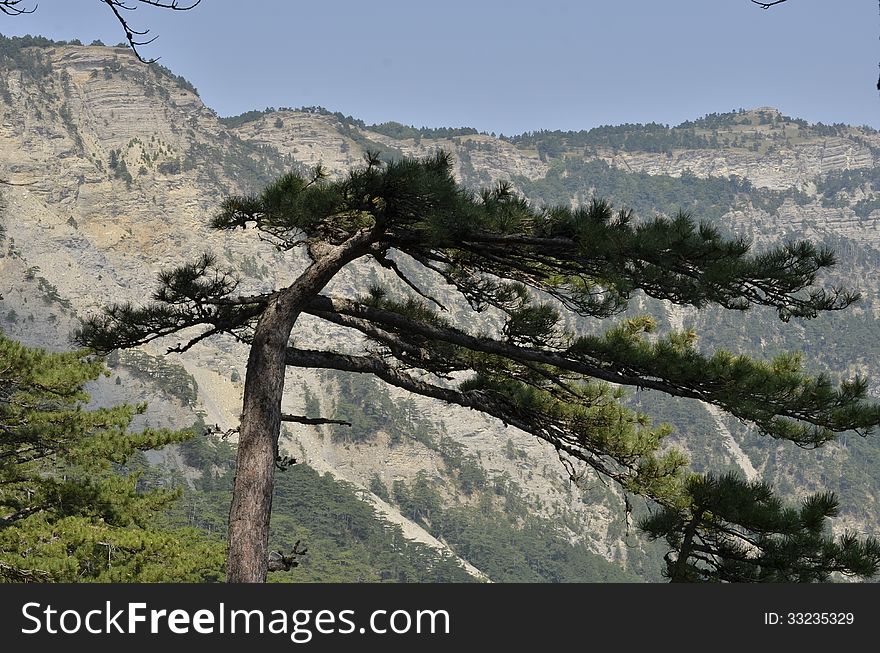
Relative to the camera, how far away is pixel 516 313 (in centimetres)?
707

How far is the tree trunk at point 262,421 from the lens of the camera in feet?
21.3

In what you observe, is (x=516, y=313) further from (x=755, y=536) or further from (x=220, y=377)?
(x=220, y=377)

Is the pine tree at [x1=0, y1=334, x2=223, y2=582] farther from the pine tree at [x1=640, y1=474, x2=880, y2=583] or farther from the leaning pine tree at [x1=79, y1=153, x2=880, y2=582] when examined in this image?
the pine tree at [x1=640, y1=474, x2=880, y2=583]

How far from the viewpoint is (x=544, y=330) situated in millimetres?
7047

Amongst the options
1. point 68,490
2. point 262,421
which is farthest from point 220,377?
point 262,421

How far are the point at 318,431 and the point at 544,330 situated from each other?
117 m

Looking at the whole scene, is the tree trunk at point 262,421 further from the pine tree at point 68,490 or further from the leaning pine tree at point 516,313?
the pine tree at point 68,490

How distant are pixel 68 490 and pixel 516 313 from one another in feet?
32.6

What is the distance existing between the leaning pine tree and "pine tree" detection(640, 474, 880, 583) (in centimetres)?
27

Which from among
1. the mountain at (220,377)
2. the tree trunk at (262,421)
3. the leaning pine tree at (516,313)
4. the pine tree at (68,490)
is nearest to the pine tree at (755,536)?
the leaning pine tree at (516,313)

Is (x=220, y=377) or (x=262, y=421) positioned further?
(x=220, y=377)

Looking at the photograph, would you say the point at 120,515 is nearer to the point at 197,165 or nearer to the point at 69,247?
the point at 69,247

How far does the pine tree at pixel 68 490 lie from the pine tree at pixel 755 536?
7722 mm

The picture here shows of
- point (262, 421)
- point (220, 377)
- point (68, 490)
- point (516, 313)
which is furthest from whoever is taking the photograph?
point (220, 377)
